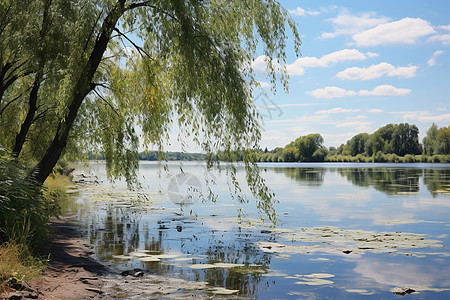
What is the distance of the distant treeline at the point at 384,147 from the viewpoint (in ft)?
300

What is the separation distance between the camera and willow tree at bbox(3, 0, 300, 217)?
8.03 m

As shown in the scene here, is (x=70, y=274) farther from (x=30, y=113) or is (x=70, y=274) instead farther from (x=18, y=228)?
(x=30, y=113)

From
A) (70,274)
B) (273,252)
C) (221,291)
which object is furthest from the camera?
(273,252)

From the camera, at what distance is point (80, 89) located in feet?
28.4

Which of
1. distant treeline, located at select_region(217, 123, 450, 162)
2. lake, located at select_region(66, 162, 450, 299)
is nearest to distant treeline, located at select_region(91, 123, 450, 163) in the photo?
distant treeline, located at select_region(217, 123, 450, 162)

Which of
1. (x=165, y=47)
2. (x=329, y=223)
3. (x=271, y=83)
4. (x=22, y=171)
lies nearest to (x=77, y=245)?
(x=22, y=171)

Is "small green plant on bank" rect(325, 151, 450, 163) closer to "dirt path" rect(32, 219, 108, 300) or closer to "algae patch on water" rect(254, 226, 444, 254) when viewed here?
"algae patch on water" rect(254, 226, 444, 254)

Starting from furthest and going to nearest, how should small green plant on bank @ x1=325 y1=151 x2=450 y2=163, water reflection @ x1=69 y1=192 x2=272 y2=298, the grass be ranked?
small green plant on bank @ x1=325 y1=151 x2=450 y2=163 < water reflection @ x1=69 y1=192 x2=272 y2=298 < the grass

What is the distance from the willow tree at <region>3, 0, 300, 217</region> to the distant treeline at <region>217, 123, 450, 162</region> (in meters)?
90.2

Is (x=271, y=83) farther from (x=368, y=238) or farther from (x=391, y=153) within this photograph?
(x=391, y=153)

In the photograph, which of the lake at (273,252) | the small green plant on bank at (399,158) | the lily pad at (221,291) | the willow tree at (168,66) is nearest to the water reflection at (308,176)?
the lake at (273,252)

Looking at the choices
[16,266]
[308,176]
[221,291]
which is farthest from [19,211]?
[308,176]

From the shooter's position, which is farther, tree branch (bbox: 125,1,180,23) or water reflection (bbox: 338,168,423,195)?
water reflection (bbox: 338,168,423,195)

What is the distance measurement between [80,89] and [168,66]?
1.98 metres
